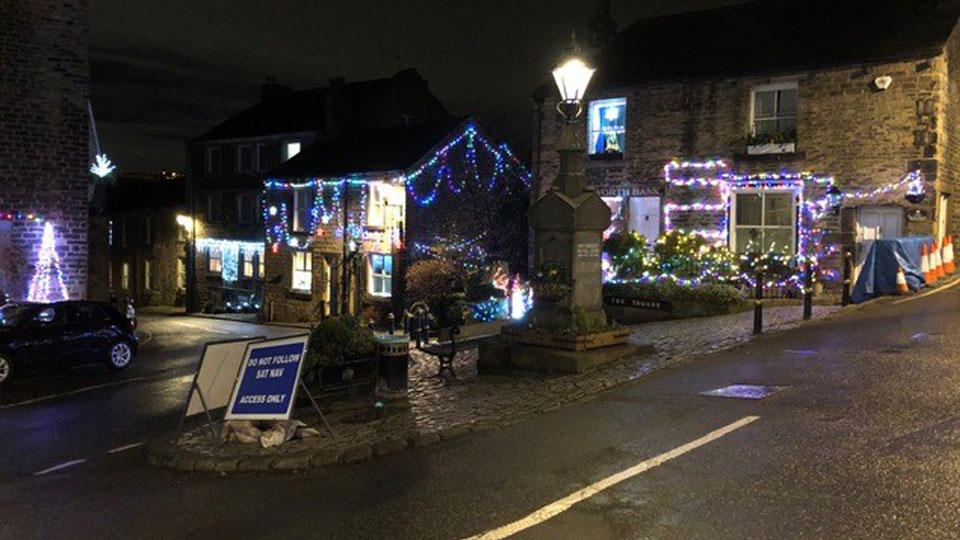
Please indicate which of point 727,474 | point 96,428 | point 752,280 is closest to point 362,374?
point 96,428

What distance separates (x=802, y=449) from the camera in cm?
722

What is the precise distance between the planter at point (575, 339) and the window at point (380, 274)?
2150cm

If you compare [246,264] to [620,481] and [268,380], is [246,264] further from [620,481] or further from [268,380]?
[620,481]

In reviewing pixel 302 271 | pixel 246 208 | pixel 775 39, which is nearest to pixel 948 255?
pixel 775 39

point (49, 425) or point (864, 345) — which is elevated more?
point (864, 345)

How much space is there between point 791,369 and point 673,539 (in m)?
6.03

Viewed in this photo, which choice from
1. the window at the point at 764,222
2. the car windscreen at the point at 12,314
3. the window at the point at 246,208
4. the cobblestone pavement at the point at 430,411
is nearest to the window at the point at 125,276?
the window at the point at 246,208

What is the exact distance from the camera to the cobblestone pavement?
311 inches

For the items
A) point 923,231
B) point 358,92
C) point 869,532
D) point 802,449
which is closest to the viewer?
point 869,532

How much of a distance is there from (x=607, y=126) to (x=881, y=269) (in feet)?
31.3

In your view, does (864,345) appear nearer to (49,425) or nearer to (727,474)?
(727,474)

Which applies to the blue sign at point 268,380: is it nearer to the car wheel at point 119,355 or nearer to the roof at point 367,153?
the car wheel at point 119,355

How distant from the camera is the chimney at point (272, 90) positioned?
46000 mm

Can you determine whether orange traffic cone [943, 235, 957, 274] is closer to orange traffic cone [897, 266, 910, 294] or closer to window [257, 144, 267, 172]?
orange traffic cone [897, 266, 910, 294]
